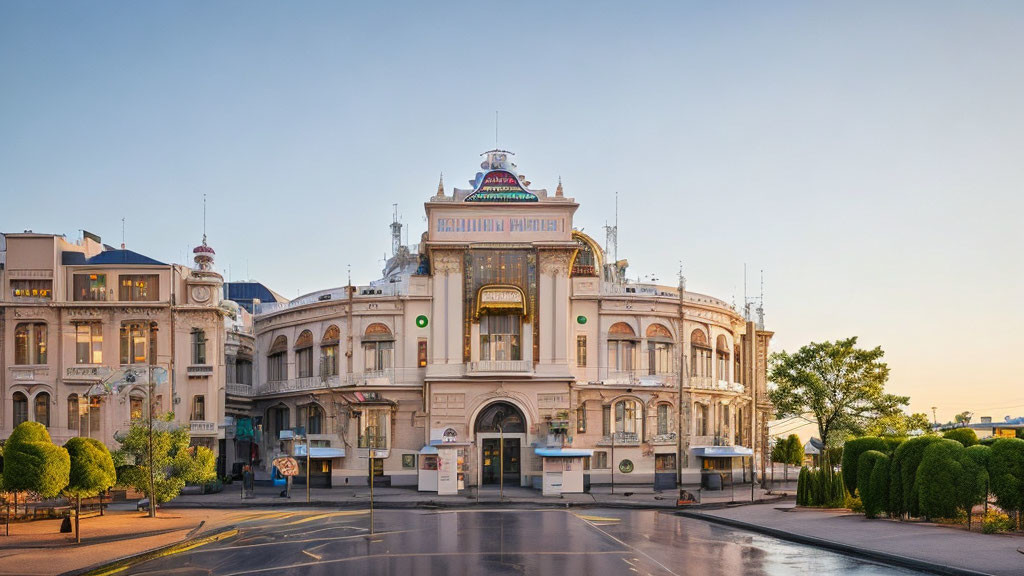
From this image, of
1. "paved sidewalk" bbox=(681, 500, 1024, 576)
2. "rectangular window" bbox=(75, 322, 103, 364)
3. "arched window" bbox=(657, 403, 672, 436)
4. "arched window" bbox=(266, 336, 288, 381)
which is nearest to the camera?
"paved sidewalk" bbox=(681, 500, 1024, 576)

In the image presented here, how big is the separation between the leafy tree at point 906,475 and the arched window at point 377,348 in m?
33.8

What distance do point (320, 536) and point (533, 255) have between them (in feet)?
97.2

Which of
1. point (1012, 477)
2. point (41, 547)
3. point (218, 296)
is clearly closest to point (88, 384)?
point (218, 296)

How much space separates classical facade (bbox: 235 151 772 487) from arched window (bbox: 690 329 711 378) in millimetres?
404

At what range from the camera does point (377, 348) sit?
62.8 m

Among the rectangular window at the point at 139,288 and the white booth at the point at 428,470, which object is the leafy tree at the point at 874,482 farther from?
the rectangular window at the point at 139,288

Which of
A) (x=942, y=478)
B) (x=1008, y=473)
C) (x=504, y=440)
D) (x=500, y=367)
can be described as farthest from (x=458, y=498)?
(x=1008, y=473)

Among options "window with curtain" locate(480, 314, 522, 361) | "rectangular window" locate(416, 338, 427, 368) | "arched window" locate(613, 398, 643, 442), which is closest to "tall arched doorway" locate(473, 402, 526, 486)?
"window with curtain" locate(480, 314, 522, 361)

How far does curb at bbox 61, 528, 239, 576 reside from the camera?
27531mm

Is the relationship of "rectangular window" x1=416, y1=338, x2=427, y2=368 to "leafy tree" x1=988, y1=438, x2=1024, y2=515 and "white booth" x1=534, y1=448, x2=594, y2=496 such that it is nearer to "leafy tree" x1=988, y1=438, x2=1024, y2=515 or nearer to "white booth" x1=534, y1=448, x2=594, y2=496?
"white booth" x1=534, y1=448, x2=594, y2=496

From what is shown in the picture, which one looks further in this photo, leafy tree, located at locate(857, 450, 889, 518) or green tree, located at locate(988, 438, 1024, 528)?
leafy tree, located at locate(857, 450, 889, 518)

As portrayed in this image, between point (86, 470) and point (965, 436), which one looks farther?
point (965, 436)

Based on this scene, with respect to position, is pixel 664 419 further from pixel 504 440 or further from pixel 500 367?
pixel 500 367

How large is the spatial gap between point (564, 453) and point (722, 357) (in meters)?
18.8
